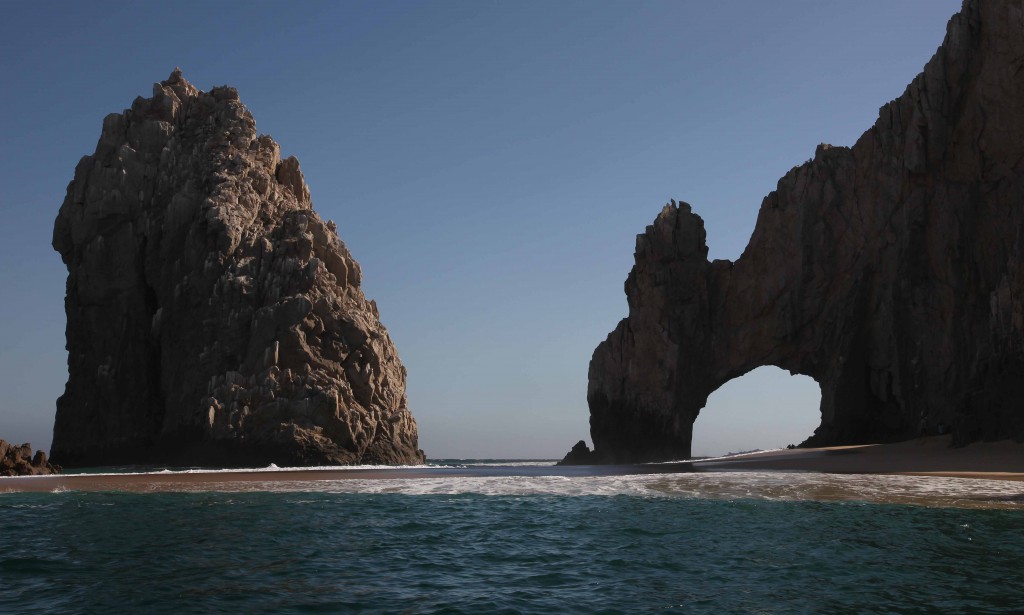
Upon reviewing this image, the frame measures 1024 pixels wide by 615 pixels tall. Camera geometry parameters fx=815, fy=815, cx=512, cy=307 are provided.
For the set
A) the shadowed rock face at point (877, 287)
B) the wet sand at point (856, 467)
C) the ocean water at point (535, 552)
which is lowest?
the ocean water at point (535, 552)

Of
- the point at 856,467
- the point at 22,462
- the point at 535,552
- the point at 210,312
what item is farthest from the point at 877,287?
the point at 22,462

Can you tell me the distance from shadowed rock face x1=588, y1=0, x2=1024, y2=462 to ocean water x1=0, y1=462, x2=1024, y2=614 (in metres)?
17.8

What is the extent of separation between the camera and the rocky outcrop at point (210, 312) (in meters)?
53.6

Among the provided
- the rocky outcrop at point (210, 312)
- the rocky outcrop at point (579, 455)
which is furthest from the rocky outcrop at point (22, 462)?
the rocky outcrop at point (579, 455)

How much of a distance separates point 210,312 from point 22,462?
18.9 meters

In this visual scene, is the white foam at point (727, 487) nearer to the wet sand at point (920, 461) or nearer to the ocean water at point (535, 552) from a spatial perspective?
the ocean water at point (535, 552)

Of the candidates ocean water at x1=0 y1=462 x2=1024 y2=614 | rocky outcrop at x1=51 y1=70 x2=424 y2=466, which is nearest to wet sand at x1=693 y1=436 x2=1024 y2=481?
ocean water at x1=0 y1=462 x2=1024 y2=614

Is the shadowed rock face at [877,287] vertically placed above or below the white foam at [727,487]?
above

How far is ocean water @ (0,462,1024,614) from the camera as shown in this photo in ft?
35.0

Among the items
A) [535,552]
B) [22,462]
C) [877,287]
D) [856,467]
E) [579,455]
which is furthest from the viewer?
[579,455]

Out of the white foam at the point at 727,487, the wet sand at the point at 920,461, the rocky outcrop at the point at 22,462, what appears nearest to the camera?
the white foam at the point at 727,487

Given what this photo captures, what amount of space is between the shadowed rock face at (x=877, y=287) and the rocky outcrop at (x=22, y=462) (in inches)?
1337

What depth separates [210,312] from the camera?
58.8 metres

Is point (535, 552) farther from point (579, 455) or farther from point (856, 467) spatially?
point (579, 455)
